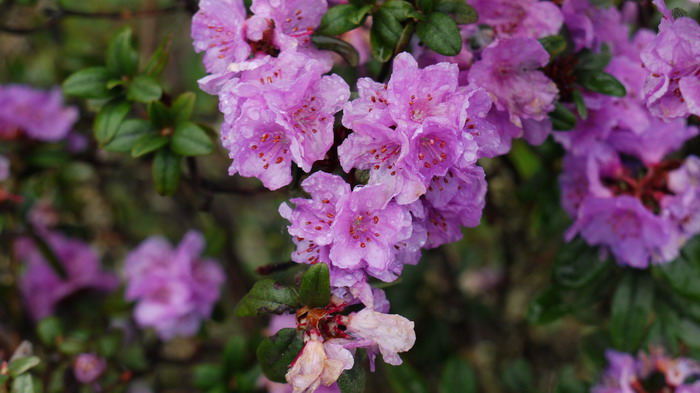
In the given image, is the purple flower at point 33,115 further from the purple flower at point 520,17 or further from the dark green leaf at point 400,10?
the purple flower at point 520,17

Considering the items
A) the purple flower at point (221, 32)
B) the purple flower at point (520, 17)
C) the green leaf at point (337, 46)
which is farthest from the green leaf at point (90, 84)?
the purple flower at point (520, 17)

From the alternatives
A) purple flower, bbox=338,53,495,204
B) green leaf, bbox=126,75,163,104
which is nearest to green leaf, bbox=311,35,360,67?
purple flower, bbox=338,53,495,204

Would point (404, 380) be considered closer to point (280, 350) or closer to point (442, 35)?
point (280, 350)

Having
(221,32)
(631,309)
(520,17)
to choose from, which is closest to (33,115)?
(221,32)

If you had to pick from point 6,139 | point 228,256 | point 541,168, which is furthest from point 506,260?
point 6,139

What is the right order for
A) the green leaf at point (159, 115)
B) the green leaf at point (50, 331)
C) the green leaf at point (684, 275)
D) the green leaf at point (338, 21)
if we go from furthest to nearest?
the green leaf at point (50, 331) → the green leaf at point (684, 275) → the green leaf at point (159, 115) → the green leaf at point (338, 21)

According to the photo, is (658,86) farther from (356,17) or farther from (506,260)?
(506,260)

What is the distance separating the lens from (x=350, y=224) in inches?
53.8

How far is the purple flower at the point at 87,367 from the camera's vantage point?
213 centimetres

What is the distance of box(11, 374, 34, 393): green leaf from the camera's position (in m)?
1.68

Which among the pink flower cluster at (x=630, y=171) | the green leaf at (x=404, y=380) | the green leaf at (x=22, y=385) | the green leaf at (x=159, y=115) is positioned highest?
the green leaf at (x=159, y=115)

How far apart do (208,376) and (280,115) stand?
1037mm

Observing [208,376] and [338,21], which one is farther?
[208,376]

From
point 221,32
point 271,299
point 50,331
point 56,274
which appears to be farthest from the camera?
point 56,274
